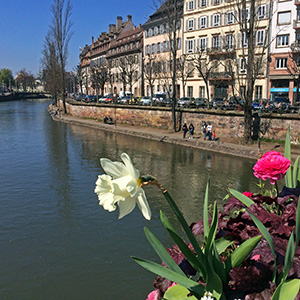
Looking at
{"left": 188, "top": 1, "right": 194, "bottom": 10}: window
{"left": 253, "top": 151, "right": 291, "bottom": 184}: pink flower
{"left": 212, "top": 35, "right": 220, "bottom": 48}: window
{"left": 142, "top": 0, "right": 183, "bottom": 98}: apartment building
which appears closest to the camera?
{"left": 253, "top": 151, "right": 291, "bottom": 184}: pink flower

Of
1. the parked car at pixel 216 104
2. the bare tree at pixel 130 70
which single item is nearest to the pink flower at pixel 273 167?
the parked car at pixel 216 104

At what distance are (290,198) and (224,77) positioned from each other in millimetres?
37083

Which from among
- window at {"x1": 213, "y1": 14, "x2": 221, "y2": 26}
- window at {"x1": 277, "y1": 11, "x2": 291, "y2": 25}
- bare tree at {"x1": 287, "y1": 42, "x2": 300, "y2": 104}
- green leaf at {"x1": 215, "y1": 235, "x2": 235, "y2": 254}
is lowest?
green leaf at {"x1": 215, "y1": 235, "x2": 235, "y2": 254}

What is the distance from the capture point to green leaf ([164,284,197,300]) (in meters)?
2.18

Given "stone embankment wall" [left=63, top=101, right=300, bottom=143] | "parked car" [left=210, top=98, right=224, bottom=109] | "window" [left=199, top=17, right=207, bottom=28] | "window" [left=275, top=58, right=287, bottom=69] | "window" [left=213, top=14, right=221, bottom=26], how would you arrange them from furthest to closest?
1. "window" [left=199, top=17, right=207, bottom=28]
2. "window" [left=213, top=14, right=221, bottom=26]
3. "window" [left=275, top=58, right=287, bottom=69]
4. "parked car" [left=210, top=98, right=224, bottom=109]
5. "stone embankment wall" [left=63, top=101, right=300, bottom=143]

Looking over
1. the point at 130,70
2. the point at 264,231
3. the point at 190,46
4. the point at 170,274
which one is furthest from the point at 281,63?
the point at 170,274

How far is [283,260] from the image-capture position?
2145 millimetres

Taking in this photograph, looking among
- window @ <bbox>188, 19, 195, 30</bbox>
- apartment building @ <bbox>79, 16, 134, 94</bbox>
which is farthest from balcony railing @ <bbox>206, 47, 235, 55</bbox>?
apartment building @ <bbox>79, 16, 134, 94</bbox>

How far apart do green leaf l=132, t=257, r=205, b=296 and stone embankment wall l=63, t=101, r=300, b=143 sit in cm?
1939

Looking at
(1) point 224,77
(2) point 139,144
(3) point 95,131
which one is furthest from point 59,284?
(1) point 224,77

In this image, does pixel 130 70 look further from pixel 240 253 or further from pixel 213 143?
pixel 240 253

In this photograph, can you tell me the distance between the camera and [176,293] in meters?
2.20

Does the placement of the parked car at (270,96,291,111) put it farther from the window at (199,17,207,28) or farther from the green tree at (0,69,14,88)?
the green tree at (0,69,14,88)

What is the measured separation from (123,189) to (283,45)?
37.2 meters
